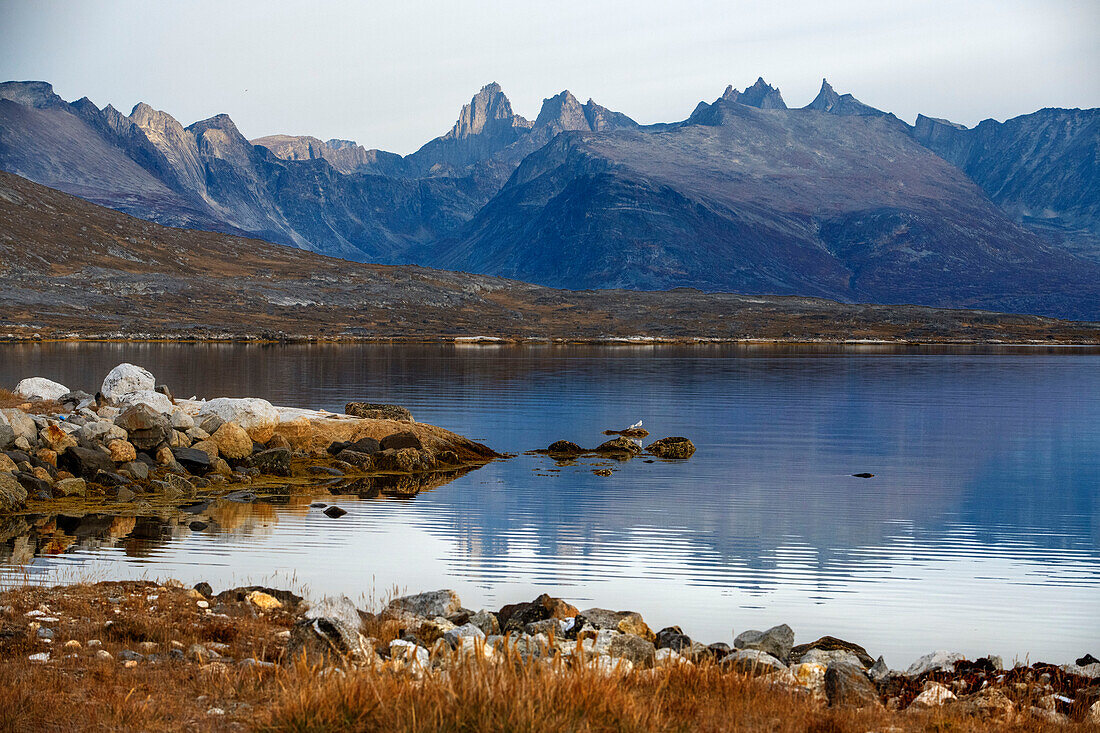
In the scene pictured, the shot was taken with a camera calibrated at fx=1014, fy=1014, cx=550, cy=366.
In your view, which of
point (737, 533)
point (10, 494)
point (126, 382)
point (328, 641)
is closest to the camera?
point (328, 641)

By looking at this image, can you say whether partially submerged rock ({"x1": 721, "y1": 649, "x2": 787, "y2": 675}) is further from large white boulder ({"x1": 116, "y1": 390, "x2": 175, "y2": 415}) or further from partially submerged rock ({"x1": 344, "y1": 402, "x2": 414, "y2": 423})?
partially submerged rock ({"x1": 344, "y1": 402, "x2": 414, "y2": 423})

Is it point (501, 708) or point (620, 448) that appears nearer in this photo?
point (501, 708)

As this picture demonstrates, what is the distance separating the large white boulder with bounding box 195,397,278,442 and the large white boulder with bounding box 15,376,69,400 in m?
14.7

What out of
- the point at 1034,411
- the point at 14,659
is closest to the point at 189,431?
the point at 14,659

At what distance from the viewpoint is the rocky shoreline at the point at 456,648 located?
1030 cm

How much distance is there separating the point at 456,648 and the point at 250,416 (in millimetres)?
24833

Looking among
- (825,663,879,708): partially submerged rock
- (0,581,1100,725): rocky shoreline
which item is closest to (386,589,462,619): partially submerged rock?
(0,581,1100,725): rocky shoreline

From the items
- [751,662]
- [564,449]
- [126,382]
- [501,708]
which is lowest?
[564,449]

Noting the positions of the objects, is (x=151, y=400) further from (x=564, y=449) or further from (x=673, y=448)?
(x=673, y=448)

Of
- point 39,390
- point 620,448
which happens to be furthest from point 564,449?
point 39,390

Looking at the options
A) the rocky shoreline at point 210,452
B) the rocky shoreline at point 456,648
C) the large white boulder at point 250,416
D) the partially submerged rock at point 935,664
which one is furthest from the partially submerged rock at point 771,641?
the large white boulder at point 250,416

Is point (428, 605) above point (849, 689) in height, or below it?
below

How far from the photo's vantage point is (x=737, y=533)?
81.4 feet

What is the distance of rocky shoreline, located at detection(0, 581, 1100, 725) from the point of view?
1030 cm
